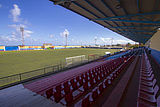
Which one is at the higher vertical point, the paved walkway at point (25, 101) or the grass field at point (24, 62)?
the paved walkway at point (25, 101)

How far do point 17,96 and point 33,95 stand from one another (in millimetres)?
952

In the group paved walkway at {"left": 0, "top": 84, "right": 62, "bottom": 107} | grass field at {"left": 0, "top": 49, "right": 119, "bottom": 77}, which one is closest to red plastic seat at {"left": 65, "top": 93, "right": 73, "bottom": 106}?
paved walkway at {"left": 0, "top": 84, "right": 62, "bottom": 107}

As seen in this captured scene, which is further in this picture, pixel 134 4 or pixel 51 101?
pixel 134 4

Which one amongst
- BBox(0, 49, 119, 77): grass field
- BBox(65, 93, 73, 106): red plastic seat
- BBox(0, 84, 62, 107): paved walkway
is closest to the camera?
BBox(65, 93, 73, 106): red plastic seat

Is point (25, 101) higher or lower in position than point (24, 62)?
higher

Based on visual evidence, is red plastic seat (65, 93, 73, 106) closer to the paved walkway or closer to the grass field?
the paved walkway

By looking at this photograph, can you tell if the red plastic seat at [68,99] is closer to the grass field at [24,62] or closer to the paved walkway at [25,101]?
the paved walkway at [25,101]

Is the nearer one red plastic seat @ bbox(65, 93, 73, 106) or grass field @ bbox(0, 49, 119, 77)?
red plastic seat @ bbox(65, 93, 73, 106)

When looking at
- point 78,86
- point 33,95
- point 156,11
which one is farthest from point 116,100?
→ point 156,11

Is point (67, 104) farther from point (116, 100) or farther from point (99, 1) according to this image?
point (99, 1)

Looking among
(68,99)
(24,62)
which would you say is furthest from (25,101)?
(24,62)

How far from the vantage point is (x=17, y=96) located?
16.5 ft

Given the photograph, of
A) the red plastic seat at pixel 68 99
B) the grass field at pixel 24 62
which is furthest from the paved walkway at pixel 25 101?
the grass field at pixel 24 62

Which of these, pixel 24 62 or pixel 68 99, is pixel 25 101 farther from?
pixel 24 62
